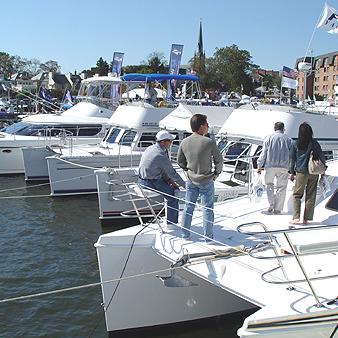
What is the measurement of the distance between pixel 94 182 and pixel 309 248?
12.7 metres

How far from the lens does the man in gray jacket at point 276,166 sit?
772 cm

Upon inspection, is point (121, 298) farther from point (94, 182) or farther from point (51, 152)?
point (51, 152)

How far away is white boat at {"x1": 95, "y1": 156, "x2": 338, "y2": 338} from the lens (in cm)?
474

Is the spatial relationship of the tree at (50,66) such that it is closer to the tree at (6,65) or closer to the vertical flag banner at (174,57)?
the tree at (6,65)

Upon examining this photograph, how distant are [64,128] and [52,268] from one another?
503 inches

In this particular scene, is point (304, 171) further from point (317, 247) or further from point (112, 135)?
point (112, 135)

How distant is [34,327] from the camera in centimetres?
774

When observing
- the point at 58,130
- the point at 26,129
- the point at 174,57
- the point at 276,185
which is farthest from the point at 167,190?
the point at 174,57

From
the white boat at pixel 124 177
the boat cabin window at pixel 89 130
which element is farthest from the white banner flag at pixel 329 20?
the boat cabin window at pixel 89 130

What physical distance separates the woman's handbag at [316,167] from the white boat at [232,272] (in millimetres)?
705

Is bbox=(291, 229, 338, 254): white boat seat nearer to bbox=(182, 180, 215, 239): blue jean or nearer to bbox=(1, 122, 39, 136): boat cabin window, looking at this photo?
bbox=(182, 180, 215, 239): blue jean

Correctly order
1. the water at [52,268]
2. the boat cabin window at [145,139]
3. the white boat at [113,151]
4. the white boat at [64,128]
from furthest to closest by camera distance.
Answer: the white boat at [64,128] < the boat cabin window at [145,139] < the white boat at [113,151] < the water at [52,268]

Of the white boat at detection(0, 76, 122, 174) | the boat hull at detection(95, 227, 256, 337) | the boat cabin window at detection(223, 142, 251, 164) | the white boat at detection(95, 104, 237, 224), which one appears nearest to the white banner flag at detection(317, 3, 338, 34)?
the boat cabin window at detection(223, 142, 251, 164)

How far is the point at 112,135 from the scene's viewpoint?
19516 mm
